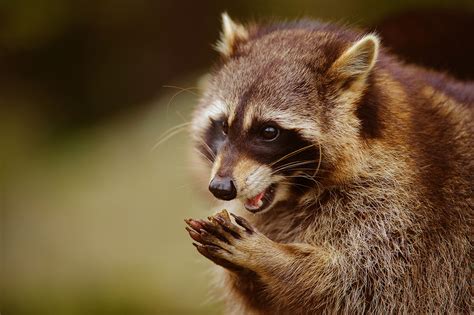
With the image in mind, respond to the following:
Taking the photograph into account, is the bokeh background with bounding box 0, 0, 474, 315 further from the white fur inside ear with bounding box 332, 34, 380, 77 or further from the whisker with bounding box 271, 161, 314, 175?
the white fur inside ear with bounding box 332, 34, 380, 77

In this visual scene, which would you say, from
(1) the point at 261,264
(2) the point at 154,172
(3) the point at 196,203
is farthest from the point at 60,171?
(1) the point at 261,264

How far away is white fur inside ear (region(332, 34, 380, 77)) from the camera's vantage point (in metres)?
5.24

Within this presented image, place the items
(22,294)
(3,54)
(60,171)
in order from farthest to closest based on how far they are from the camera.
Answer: (3,54), (60,171), (22,294)

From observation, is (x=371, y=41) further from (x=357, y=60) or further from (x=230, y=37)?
(x=230, y=37)

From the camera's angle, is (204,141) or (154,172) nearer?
(204,141)

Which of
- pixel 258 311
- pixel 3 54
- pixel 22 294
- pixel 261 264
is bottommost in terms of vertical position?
pixel 22 294

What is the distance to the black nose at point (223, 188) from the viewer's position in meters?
4.88

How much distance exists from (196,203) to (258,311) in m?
4.60

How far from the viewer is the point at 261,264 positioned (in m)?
5.03

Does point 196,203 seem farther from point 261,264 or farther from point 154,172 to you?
point 261,264

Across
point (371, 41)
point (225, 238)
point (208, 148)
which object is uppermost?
point (371, 41)

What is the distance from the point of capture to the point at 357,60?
529 centimetres

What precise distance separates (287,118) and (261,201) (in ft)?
1.84

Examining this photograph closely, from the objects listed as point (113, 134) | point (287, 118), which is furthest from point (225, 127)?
point (113, 134)
